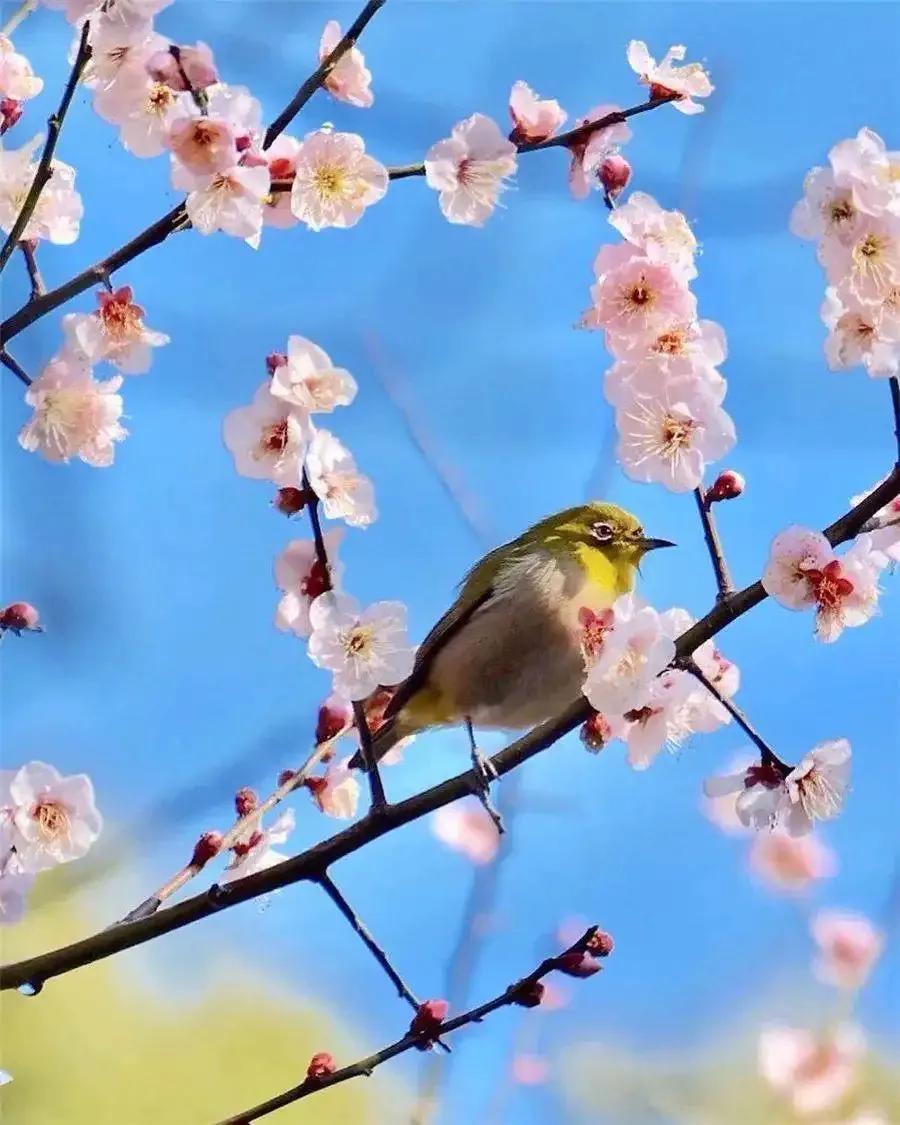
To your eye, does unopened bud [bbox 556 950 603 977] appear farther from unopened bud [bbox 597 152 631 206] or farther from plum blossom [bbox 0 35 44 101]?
plum blossom [bbox 0 35 44 101]

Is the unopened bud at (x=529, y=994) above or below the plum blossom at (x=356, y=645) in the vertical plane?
below

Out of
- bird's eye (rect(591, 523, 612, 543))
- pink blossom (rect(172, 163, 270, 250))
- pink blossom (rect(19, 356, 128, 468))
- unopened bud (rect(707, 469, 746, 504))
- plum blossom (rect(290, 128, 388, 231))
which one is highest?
pink blossom (rect(19, 356, 128, 468))

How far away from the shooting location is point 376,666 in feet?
3.90

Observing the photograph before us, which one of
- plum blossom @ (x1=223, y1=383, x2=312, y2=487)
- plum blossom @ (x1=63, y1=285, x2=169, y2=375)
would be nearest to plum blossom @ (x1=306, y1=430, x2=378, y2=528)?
plum blossom @ (x1=223, y1=383, x2=312, y2=487)

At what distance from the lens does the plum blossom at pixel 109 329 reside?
1.41m

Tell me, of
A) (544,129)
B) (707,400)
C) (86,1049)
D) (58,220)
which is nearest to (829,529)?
(707,400)

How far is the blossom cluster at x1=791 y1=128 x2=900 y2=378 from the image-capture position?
3.87 feet

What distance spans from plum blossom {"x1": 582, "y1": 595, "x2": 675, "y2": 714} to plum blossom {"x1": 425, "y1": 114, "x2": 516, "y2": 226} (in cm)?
54

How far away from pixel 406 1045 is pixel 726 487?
2.16 ft

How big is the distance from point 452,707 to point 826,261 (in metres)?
0.95

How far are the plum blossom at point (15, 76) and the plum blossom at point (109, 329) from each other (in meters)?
0.27

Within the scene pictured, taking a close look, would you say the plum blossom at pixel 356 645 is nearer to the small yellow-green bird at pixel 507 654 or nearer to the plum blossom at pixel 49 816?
the plum blossom at pixel 49 816

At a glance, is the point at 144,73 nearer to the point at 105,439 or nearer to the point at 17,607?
the point at 105,439

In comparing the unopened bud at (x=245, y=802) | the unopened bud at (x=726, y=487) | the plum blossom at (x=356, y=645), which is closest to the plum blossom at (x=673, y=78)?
the unopened bud at (x=726, y=487)
